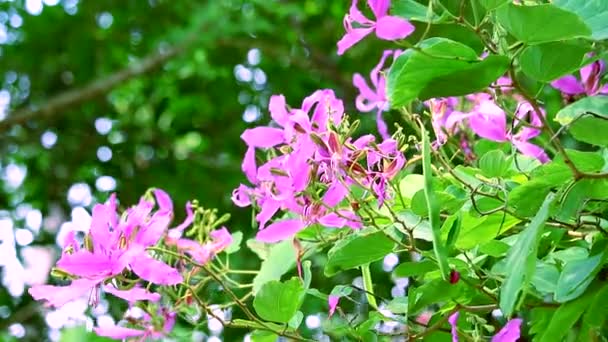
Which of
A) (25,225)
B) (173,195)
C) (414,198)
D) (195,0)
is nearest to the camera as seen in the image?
Answer: (414,198)

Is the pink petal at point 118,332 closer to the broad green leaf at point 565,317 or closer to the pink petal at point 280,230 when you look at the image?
the pink petal at point 280,230

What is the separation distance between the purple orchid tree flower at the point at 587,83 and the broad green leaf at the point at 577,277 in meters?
0.12

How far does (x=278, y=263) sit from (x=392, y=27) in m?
0.20

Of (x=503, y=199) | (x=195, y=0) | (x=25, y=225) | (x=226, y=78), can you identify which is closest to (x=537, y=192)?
(x=503, y=199)

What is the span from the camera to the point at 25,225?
5.17ft

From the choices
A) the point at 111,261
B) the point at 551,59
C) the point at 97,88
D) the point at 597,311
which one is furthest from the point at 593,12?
the point at 97,88

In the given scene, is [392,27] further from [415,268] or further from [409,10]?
[415,268]

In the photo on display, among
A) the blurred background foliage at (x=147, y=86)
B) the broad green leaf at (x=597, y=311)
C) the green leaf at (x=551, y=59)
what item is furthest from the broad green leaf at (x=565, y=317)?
the blurred background foliage at (x=147, y=86)

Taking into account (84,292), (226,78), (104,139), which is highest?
(84,292)

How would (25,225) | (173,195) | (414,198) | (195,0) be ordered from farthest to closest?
(195,0) → (173,195) → (25,225) → (414,198)

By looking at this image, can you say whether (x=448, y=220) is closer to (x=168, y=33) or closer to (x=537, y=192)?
(x=537, y=192)

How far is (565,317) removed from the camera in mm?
447

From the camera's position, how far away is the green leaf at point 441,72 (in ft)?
1.25

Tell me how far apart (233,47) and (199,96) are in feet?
0.39
